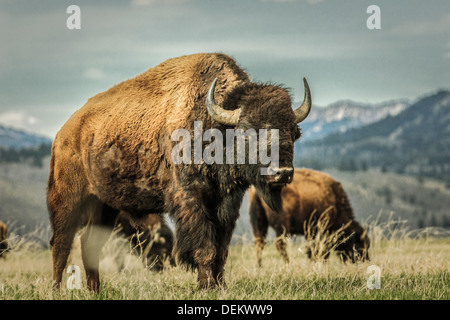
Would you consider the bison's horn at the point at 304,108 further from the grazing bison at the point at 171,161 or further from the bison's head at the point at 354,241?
the bison's head at the point at 354,241

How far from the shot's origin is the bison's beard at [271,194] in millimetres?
5326

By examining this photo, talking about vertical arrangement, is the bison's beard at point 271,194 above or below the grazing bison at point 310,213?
above

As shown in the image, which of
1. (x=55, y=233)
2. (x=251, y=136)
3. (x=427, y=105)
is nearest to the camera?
(x=251, y=136)

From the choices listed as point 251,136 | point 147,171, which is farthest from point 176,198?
point 251,136

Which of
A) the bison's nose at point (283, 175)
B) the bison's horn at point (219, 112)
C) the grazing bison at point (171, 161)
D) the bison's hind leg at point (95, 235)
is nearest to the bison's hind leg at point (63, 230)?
the grazing bison at point (171, 161)

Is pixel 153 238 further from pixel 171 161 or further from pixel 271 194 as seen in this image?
pixel 271 194

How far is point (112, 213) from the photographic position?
7188 mm

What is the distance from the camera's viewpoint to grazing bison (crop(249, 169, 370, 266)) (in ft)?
35.8

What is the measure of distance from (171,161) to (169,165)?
0.31ft

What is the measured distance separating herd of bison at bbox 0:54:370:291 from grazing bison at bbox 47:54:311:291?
0.04 ft

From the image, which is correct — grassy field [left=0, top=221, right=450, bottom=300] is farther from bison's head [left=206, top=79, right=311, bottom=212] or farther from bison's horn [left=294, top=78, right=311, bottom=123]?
bison's horn [left=294, top=78, right=311, bottom=123]
